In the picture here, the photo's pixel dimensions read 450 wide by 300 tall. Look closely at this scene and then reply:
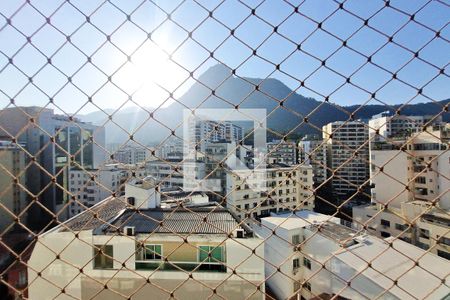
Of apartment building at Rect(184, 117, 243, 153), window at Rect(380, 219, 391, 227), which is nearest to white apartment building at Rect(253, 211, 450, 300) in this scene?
apartment building at Rect(184, 117, 243, 153)

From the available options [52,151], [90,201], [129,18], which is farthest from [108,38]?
[90,201]

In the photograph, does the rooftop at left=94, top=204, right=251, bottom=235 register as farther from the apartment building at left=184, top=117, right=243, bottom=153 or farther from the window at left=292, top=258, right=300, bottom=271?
the window at left=292, top=258, right=300, bottom=271

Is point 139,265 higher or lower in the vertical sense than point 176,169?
lower

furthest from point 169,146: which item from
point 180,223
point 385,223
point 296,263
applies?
point 385,223

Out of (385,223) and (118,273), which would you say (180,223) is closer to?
(118,273)

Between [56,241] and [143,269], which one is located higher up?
[56,241]

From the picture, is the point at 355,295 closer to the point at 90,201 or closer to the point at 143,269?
the point at 143,269

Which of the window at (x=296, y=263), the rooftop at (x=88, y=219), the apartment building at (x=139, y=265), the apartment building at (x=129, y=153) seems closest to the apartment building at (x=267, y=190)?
the window at (x=296, y=263)

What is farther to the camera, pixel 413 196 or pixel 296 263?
pixel 413 196

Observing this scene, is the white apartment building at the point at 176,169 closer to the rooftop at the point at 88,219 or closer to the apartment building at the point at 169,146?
the apartment building at the point at 169,146

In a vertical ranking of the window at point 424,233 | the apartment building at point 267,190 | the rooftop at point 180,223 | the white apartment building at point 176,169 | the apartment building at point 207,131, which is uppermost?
the apartment building at point 207,131

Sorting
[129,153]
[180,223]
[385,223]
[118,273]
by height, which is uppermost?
[129,153]
